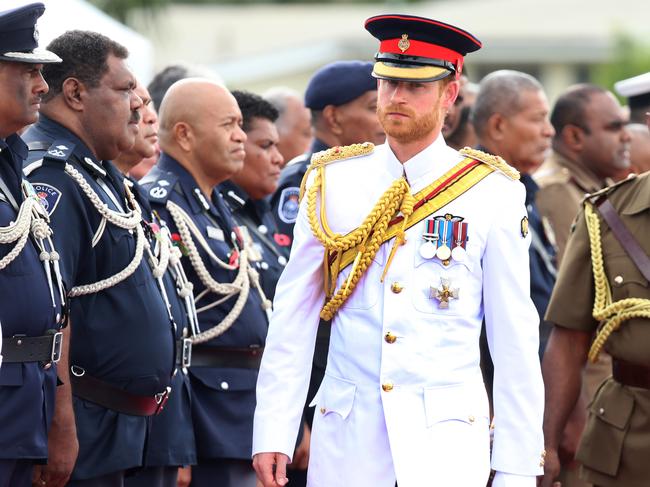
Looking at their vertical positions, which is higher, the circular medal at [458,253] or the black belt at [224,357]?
the circular medal at [458,253]

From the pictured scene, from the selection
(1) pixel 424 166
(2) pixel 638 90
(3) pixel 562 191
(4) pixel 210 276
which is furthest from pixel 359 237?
(3) pixel 562 191

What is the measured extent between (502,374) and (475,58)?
39851 millimetres

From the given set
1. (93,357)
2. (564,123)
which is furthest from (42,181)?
(564,123)

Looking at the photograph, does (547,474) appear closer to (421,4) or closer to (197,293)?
(197,293)

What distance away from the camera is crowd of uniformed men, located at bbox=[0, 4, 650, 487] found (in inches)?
190

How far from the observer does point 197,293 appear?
6.39 meters

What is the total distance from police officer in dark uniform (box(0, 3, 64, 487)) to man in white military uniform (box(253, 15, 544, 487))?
763 mm

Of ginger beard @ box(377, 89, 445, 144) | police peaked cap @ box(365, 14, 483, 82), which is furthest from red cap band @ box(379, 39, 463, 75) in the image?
Answer: ginger beard @ box(377, 89, 445, 144)

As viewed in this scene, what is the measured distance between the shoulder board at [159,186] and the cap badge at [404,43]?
200 centimetres

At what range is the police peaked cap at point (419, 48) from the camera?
4746mm

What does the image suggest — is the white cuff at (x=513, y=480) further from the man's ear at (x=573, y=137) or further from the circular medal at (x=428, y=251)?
the man's ear at (x=573, y=137)

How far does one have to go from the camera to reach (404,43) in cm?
479

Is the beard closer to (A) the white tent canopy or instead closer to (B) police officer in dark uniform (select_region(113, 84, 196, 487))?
(B) police officer in dark uniform (select_region(113, 84, 196, 487))

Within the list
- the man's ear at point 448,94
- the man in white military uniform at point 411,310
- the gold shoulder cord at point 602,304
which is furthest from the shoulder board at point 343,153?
the gold shoulder cord at point 602,304
